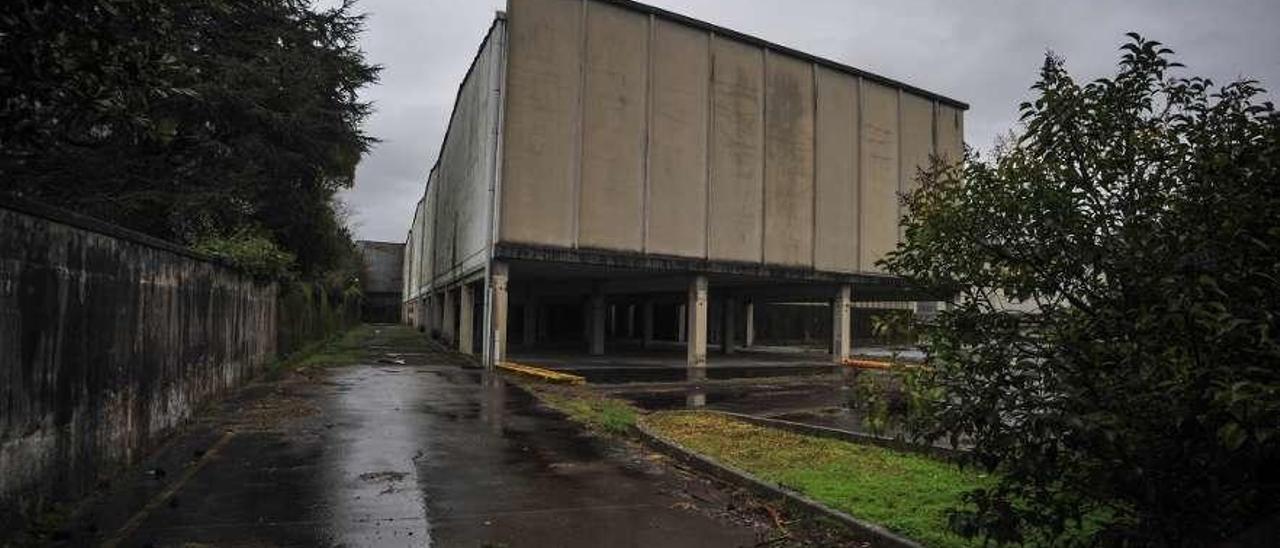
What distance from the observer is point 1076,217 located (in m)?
3.96

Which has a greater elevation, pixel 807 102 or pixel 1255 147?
pixel 807 102

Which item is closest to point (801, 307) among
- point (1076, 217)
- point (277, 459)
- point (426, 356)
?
point (426, 356)

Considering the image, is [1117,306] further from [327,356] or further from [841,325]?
[841,325]

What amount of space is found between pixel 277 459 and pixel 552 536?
4312 millimetres

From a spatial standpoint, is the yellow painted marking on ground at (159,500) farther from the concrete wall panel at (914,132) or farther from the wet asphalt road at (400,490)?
the concrete wall panel at (914,132)

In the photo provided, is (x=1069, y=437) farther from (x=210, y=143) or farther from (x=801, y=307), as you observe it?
(x=801, y=307)

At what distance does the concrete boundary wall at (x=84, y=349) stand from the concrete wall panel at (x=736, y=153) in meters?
17.3

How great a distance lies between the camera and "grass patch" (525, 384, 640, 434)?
11.8m

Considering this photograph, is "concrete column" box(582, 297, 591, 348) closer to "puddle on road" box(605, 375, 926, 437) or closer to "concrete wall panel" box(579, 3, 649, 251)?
"concrete wall panel" box(579, 3, 649, 251)

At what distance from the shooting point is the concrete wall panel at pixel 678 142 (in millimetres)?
25234

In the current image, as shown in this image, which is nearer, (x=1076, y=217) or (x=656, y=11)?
(x=1076, y=217)

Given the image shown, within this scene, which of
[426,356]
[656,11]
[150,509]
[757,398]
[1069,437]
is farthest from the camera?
[426,356]

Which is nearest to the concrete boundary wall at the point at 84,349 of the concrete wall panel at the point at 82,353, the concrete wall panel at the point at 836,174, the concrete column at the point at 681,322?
the concrete wall panel at the point at 82,353

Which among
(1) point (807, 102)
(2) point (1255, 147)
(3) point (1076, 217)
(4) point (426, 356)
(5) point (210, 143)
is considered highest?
(1) point (807, 102)
